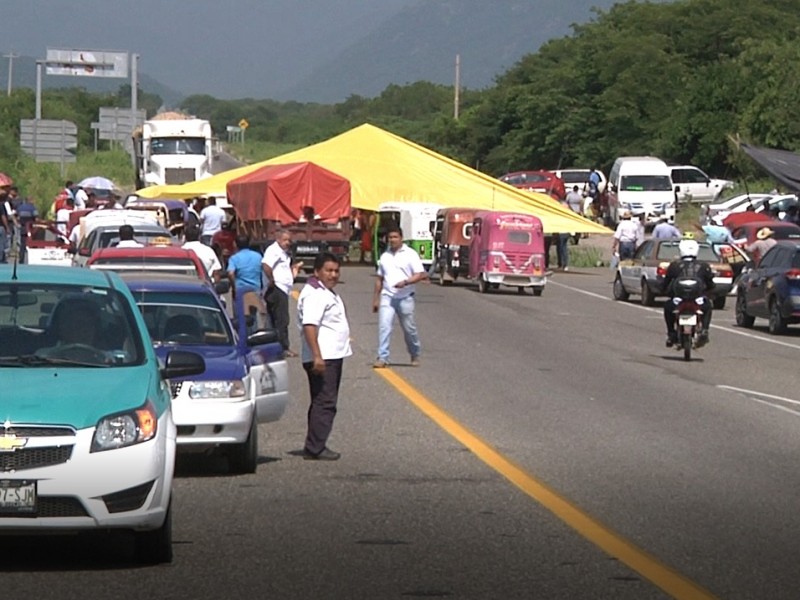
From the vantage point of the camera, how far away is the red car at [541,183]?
62.0 metres

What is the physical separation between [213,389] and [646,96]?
71567 mm

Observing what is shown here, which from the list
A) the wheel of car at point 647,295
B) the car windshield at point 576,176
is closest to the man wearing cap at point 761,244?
the wheel of car at point 647,295

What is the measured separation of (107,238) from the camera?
28.8 m

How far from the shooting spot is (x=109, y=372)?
9.80 metres

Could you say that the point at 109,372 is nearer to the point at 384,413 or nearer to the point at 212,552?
the point at 212,552

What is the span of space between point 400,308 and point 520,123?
69.4m

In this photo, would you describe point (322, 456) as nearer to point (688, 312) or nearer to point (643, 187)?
point (688, 312)

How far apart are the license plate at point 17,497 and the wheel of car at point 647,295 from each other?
29.5 m

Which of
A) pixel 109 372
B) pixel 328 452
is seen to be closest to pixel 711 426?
pixel 328 452

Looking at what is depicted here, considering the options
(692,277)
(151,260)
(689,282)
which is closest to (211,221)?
(692,277)

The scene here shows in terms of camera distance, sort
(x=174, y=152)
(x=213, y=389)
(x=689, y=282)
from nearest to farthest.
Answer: (x=213, y=389)
(x=689, y=282)
(x=174, y=152)

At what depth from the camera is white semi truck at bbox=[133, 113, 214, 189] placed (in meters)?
62.7

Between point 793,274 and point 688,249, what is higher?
point 688,249

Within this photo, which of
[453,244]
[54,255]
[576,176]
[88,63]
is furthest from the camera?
[88,63]
